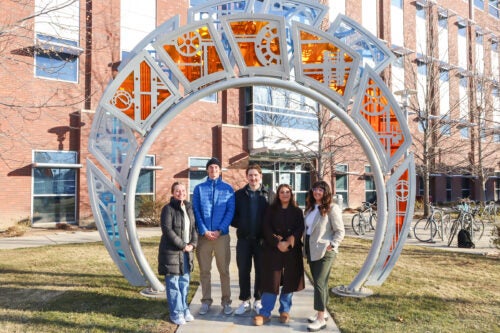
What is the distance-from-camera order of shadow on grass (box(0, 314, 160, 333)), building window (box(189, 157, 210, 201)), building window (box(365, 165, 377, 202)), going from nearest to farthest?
shadow on grass (box(0, 314, 160, 333))
building window (box(189, 157, 210, 201))
building window (box(365, 165, 377, 202))

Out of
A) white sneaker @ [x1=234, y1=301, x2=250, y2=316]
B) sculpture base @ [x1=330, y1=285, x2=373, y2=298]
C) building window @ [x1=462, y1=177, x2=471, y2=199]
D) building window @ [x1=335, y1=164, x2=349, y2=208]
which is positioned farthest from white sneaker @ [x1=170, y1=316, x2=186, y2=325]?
building window @ [x1=462, y1=177, x2=471, y2=199]

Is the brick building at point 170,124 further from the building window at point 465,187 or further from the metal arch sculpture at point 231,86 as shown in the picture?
the building window at point 465,187

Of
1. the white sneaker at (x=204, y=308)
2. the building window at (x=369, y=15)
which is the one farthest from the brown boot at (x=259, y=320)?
the building window at (x=369, y=15)

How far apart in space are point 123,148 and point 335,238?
3.16 metres

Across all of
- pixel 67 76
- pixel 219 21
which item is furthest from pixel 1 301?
pixel 67 76

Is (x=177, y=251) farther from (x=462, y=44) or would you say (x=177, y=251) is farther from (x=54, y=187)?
(x=462, y=44)

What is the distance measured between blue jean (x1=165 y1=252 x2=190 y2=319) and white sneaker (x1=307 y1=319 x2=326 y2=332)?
1445mm

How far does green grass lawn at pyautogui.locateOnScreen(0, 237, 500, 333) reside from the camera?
14.8ft

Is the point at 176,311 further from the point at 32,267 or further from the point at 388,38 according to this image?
the point at 388,38

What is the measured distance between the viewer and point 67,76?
1471 centimetres

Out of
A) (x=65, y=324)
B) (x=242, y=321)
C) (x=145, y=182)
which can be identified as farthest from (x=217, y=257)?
(x=145, y=182)

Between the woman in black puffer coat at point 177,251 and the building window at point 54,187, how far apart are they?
1101 centimetres

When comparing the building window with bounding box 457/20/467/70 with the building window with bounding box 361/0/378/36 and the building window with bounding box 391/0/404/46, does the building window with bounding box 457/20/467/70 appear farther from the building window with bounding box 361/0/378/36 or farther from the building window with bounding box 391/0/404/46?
the building window with bounding box 361/0/378/36

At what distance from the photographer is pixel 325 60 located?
573cm
